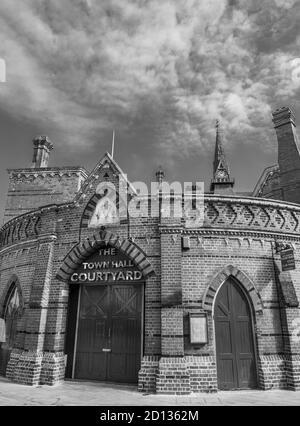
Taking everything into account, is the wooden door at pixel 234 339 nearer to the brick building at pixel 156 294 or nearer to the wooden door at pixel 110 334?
the brick building at pixel 156 294

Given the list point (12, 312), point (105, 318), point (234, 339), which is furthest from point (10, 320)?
point (234, 339)

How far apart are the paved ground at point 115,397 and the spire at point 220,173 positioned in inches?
584

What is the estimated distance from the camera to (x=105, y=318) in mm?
9320

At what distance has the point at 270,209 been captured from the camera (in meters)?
9.76

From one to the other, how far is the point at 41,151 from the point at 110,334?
15996 millimetres

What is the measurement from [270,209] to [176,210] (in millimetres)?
3316

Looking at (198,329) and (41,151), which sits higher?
(41,151)

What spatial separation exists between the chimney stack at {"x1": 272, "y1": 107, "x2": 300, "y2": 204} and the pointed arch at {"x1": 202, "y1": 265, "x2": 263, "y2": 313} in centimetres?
656

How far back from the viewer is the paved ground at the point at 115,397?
22.1ft

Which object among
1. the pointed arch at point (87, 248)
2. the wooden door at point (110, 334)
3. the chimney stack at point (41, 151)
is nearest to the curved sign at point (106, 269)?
the pointed arch at point (87, 248)

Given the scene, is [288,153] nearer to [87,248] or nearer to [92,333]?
[87,248]
